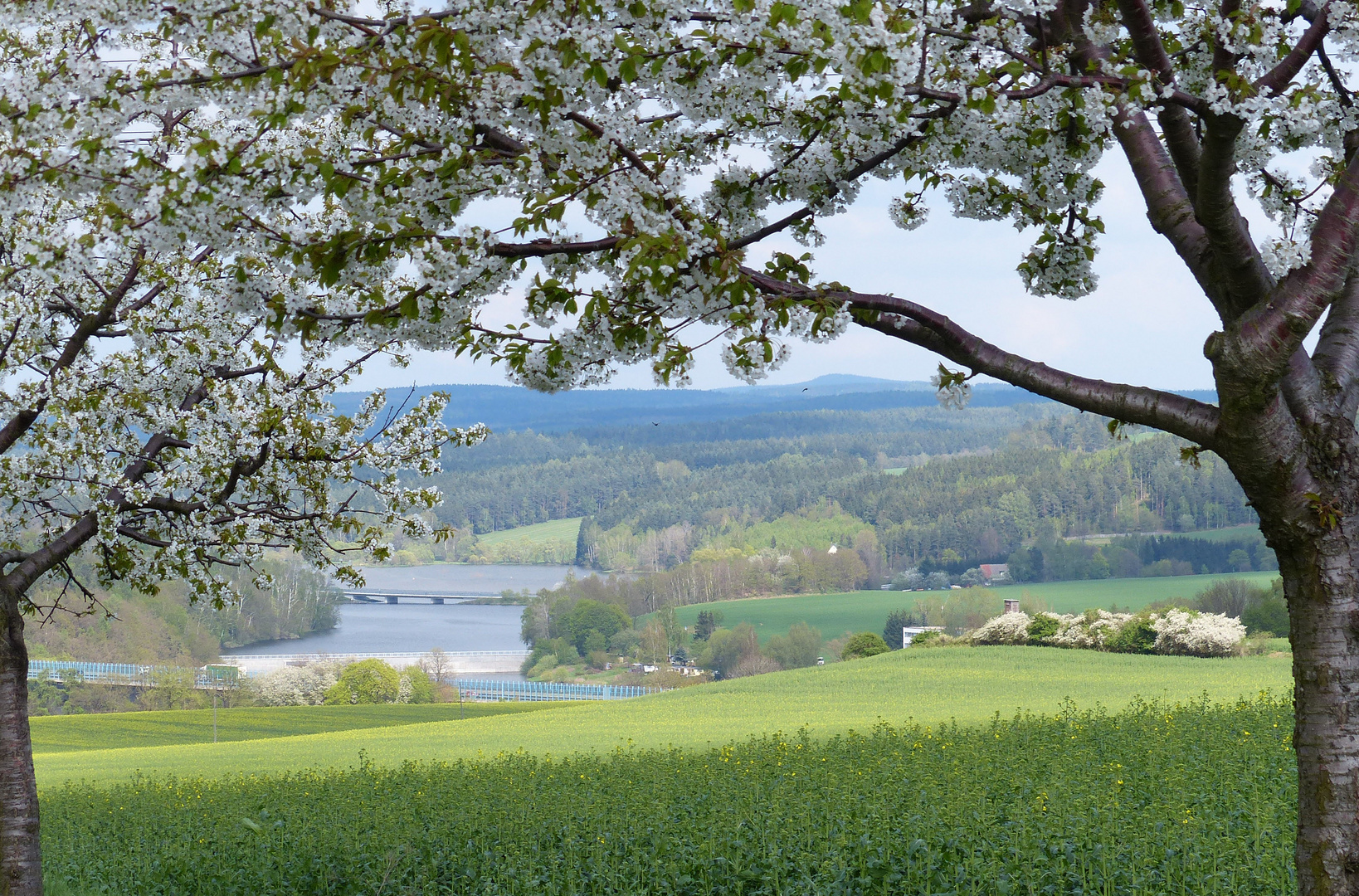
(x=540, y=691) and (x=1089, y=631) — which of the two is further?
(x=540, y=691)

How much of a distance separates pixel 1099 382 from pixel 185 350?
26.9ft

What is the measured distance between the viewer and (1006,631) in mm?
59406

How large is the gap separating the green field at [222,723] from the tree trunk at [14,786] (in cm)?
5286

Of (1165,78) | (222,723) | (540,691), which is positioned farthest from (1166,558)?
(1165,78)

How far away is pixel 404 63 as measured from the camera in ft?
14.2

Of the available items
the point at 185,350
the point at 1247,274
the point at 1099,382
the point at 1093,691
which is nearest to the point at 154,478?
the point at 185,350

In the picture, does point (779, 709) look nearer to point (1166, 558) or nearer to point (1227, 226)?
point (1227, 226)

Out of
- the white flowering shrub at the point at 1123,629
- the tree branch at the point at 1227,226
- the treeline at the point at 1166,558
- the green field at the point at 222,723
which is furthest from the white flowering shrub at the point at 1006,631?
the treeline at the point at 1166,558

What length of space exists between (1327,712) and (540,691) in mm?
148097

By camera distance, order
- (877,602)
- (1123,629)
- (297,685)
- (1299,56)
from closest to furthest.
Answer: (1299,56) < (1123,629) < (297,685) < (877,602)

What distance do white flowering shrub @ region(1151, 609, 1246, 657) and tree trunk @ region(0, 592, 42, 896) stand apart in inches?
2127

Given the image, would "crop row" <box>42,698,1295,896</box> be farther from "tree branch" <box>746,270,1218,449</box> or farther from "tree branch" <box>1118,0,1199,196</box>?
"tree branch" <box>1118,0,1199,196</box>

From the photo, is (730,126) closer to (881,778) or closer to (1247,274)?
(1247,274)

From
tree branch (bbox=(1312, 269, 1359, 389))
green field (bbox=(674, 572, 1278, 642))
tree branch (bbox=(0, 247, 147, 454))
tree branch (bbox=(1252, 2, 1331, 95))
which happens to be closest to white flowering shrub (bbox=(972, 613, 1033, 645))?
tree branch (bbox=(0, 247, 147, 454))
